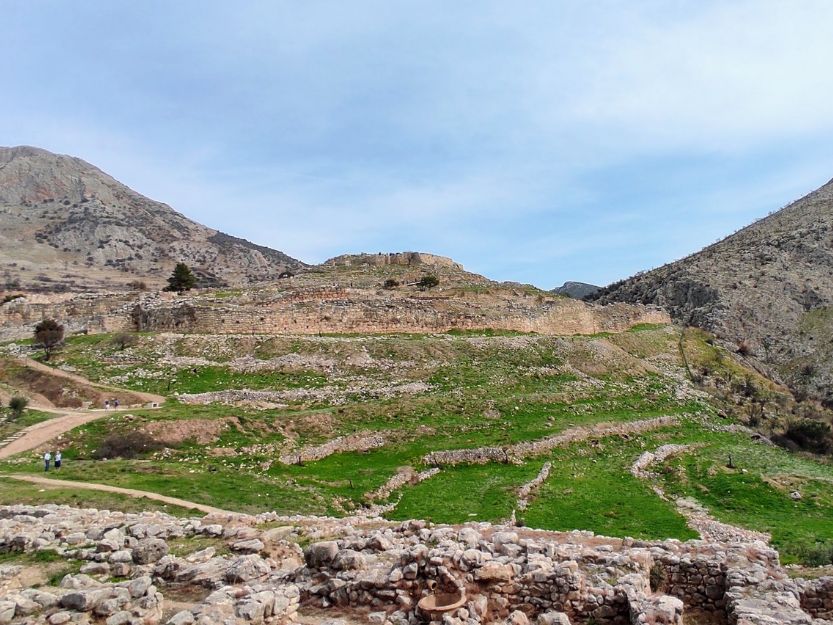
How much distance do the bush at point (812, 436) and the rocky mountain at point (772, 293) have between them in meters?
23.6

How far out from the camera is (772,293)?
234 ft

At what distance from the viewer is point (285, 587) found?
934 cm

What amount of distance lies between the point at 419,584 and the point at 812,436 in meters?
34.4

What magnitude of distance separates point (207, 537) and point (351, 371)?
74.5ft

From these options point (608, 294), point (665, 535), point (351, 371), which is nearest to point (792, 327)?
point (608, 294)

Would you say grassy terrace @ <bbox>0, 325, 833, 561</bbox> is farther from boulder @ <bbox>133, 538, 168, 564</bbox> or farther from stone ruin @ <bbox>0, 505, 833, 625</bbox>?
boulder @ <bbox>133, 538, 168, 564</bbox>

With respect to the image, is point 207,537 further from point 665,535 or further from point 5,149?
point 5,149

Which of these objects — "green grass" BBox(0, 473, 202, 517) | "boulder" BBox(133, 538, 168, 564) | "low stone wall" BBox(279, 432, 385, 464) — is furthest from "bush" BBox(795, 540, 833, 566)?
"low stone wall" BBox(279, 432, 385, 464)

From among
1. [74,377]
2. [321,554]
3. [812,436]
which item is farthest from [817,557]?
[74,377]

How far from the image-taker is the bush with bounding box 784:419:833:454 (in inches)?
1333

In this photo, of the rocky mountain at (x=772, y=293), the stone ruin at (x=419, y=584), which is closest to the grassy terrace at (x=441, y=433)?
the stone ruin at (x=419, y=584)

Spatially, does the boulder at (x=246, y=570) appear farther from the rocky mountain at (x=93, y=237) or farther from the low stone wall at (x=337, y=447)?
the rocky mountain at (x=93, y=237)

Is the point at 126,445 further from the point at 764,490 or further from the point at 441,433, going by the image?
the point at 764,490

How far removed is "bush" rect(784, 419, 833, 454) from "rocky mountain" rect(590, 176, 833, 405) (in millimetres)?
23553
